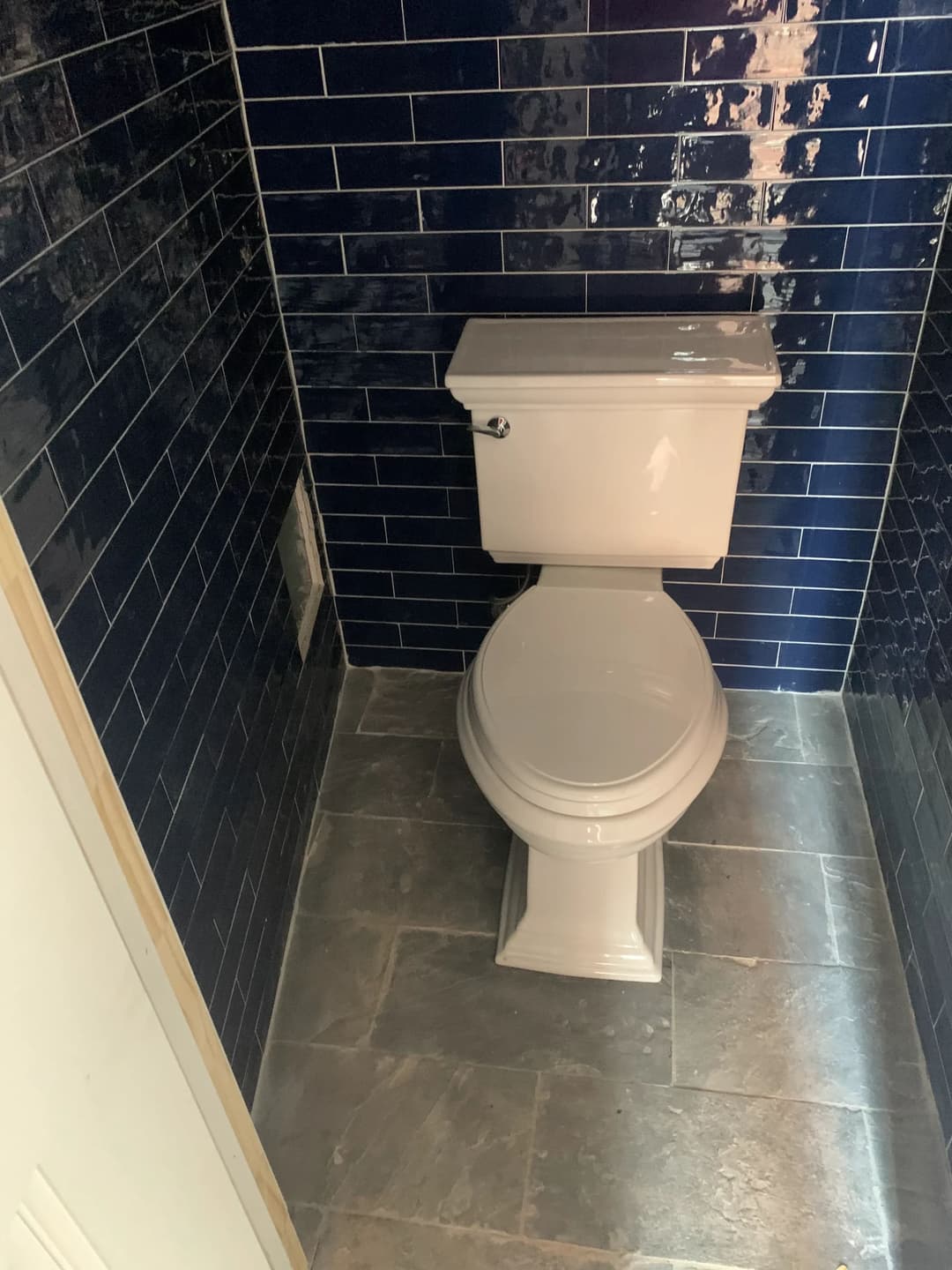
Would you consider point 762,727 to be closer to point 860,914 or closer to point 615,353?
point 860,914

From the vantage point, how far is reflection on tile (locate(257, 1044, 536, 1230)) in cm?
142

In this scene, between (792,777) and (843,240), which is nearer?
(843,240)

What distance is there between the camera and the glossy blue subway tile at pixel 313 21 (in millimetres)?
1479

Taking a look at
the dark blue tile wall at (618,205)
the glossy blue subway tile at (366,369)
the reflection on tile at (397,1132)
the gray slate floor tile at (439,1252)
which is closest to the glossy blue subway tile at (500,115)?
the dark blue tile wall at (618,205)

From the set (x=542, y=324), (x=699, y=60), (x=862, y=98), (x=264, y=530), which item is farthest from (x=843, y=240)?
(x=264, y=530)

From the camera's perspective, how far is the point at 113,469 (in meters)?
1.12

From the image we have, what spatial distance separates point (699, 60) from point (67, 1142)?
1542 millimetres

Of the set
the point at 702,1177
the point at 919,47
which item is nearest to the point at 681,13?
the point at 919,47

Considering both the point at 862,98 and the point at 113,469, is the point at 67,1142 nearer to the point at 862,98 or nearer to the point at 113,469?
the point at 113,469

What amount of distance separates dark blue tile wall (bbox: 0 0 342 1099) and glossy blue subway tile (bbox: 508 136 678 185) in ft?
1.47

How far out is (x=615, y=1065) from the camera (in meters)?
1.55

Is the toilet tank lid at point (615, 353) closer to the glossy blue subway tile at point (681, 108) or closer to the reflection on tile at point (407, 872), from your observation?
the glossy blue subway tile at point (681, 108)

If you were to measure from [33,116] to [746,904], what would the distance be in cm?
156

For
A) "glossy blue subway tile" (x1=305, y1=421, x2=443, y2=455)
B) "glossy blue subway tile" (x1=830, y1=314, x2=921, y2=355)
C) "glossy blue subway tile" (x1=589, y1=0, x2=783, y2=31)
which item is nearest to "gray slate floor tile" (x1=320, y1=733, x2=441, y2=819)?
"glossy blue subway tile" (x1=305, y1=421, x2=443, y2=455)
